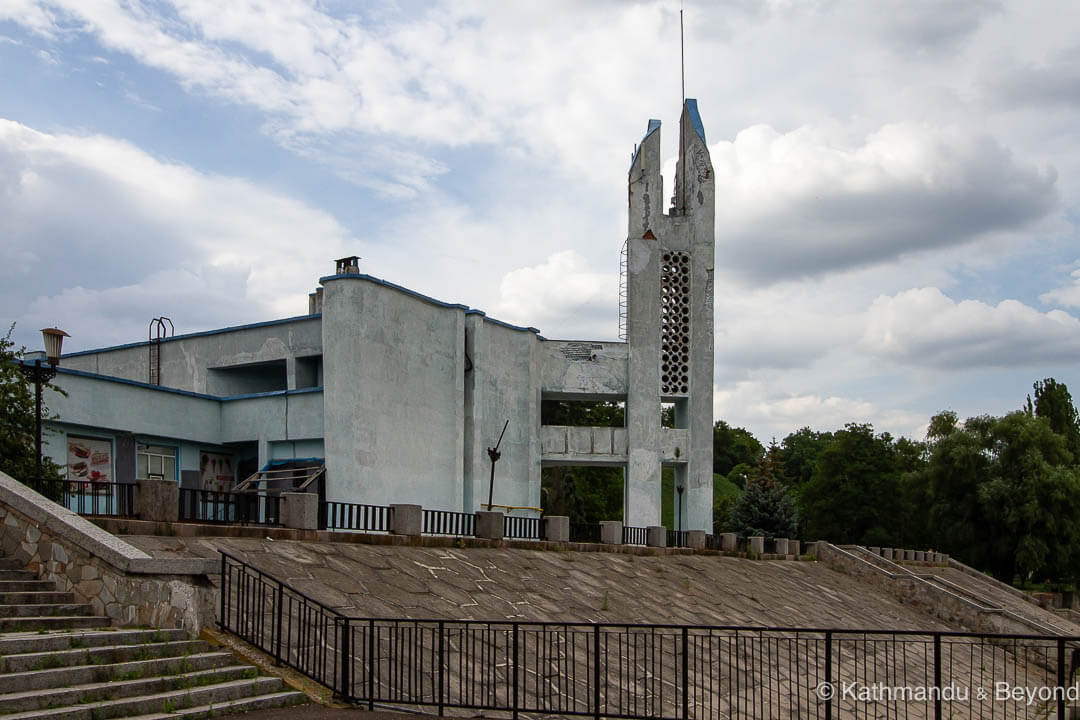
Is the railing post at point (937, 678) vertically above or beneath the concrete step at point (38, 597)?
beneath

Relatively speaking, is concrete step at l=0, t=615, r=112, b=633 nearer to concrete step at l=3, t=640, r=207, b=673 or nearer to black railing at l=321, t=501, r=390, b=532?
concrete step at l=3, t=640, r=207, b=673

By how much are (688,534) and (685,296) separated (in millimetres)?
10634

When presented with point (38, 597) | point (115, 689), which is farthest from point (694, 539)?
point (115, 689)

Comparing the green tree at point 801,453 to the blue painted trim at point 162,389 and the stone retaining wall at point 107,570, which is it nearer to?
the blue painted trim at point 162,389

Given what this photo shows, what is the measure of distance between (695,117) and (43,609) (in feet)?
110

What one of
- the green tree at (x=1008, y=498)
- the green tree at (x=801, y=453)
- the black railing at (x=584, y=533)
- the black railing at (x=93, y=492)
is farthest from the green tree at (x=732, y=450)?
the black railing at (x=93, y=492)

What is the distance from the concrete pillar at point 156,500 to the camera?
1571 centimetres

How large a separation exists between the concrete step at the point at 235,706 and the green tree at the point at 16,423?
8.84m

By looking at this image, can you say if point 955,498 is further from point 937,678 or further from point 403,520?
point 937,678

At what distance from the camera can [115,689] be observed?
1009 cm

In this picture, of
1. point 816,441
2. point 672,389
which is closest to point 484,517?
point 672,389

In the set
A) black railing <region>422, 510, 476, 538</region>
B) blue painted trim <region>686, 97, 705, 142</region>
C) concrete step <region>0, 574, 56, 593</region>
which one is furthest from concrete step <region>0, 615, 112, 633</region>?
blue painted trim <region>686, 97, 705, 142</region>

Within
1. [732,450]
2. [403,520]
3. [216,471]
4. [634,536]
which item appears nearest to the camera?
[403,520]

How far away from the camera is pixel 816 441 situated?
419 feet
